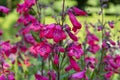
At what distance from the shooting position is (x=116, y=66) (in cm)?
293

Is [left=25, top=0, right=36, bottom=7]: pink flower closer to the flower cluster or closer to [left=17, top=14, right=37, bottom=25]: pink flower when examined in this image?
the flower cluster

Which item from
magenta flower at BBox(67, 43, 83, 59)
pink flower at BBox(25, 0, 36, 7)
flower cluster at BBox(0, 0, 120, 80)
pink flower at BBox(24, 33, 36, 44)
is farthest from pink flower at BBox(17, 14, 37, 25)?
magenta flower at BBox(67, 43, 83, 59)

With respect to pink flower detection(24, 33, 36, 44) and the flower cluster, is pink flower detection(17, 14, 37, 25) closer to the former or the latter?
the flower cluster

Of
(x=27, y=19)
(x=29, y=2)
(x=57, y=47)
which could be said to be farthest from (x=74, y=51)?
(x=27, y=19)

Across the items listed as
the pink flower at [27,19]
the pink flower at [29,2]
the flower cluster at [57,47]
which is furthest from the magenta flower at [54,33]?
the pink flower at [27,19]

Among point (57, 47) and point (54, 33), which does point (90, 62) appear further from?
point (54, 33)

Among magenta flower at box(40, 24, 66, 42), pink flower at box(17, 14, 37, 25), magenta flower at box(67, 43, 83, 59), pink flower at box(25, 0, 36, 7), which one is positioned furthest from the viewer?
pink flower at box(17, 14, 37, 25)

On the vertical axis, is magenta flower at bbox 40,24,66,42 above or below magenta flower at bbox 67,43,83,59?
above

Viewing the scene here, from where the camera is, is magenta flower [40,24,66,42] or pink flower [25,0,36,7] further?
pink flower [25,0,36,7]

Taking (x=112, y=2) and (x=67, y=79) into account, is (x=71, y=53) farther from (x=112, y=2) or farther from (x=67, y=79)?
(x=112, y=2)

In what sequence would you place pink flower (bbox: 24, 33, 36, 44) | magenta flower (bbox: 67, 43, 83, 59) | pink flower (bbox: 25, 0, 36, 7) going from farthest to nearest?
pink flower (bbox: 24, 33, 36, 44) → pink flower (bbox: 25, 0, 36, 7) → magenta flower (bbox: 67, 43, 83, 59)

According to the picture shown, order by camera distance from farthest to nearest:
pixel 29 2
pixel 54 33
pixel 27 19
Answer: pixel 27 19
pixel 29 2
pixel 54 33

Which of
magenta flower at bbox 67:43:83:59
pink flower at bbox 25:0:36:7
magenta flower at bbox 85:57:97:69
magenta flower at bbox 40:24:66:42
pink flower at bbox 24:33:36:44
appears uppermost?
pink flower at bbox 25:0:36:7

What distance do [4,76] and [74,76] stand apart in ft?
1.68
